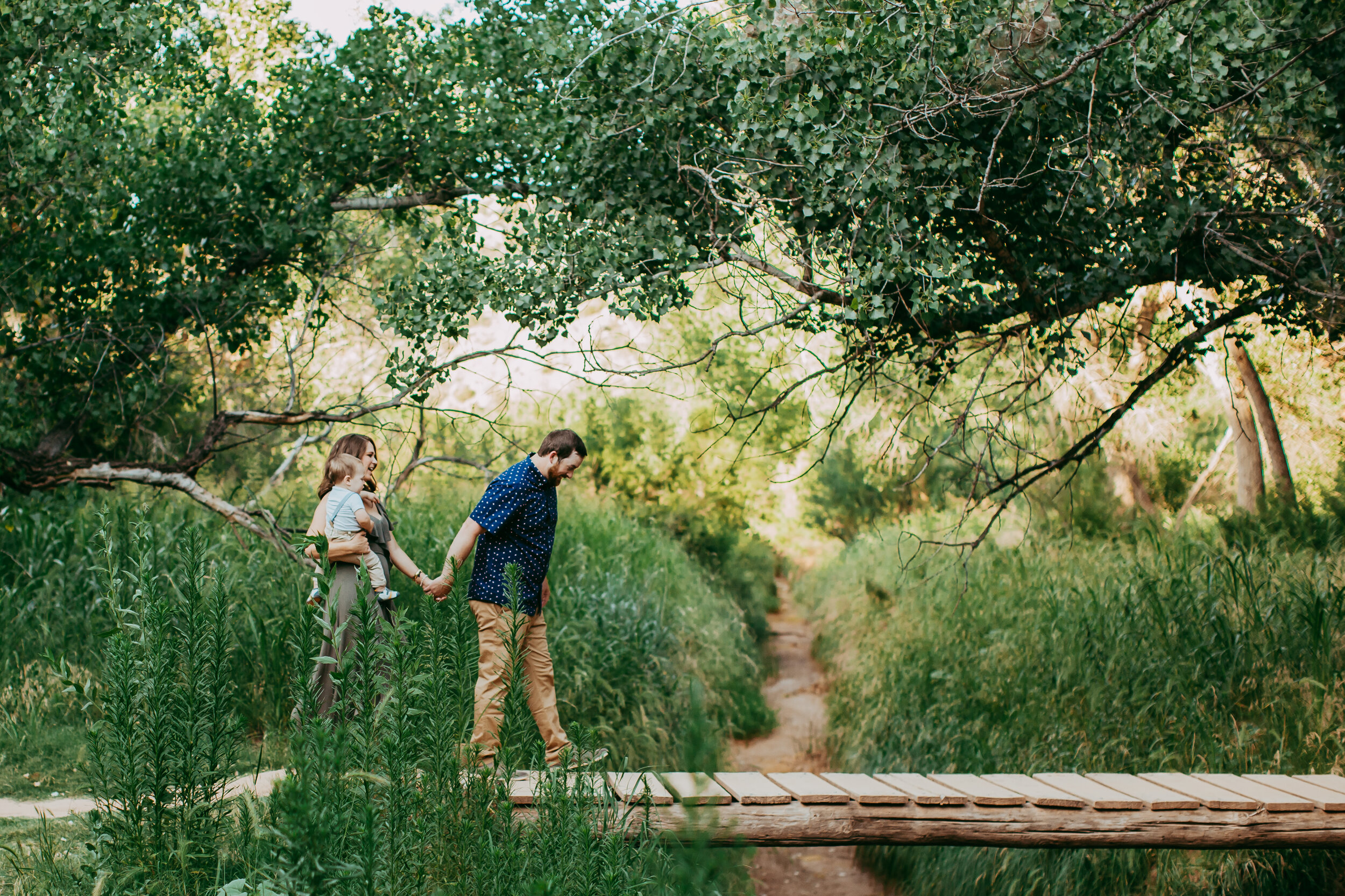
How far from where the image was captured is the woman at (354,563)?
456cm

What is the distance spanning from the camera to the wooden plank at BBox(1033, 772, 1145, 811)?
401 centimetres

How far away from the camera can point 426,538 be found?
7258mm

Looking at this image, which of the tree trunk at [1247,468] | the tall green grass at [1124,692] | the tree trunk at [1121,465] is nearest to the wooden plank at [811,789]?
the tall green grass at [1124,692]

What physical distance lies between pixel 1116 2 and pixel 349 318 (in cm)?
496

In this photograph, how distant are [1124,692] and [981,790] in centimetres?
221

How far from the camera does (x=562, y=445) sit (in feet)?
14.9

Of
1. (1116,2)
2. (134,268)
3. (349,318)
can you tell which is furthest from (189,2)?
(1116,2)

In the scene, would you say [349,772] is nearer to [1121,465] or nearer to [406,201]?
[406,201]

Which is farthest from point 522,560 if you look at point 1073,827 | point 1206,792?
point 1206,792

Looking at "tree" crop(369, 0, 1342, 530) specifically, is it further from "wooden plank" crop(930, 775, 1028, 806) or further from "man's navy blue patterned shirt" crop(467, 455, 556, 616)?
"wooden plank" crop(930, 775, 1028, 806)

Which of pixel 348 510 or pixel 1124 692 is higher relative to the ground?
pixel 348 510

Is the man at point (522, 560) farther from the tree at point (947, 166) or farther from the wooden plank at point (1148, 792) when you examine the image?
the wooden plank at point (1148, 792)

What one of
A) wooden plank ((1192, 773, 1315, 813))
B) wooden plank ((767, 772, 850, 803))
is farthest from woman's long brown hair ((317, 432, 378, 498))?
wooden plank ((1192, 773, 1315, 813))

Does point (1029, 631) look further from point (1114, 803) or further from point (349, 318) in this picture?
point (349, 318)
